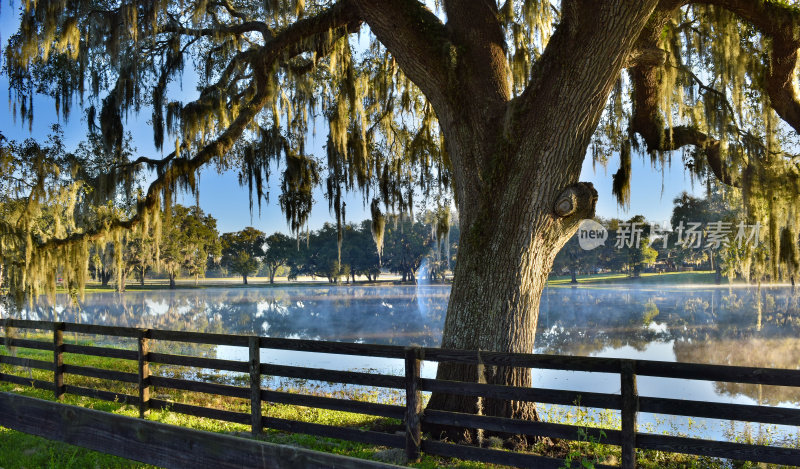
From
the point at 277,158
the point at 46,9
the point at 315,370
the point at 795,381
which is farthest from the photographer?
the point at 277,158

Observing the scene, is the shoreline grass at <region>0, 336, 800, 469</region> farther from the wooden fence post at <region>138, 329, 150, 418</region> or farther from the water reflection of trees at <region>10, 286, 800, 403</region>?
the water reflection of trees at <region>10, 286, 800, 403</region>

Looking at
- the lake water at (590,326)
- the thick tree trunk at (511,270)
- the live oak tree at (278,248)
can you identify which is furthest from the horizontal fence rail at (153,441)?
the live oak tree at (278,248)

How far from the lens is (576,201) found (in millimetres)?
6125

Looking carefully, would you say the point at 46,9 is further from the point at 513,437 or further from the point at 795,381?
the point at 795,381

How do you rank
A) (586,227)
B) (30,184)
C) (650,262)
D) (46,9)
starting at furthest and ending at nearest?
(650,262) < (586,227) < (30,184) < (46,9)

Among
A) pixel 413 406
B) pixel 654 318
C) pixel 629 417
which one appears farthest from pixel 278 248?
pixel 629 417

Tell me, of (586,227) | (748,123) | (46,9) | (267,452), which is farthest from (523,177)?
(586,227)

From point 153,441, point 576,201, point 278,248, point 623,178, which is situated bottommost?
point 153,441

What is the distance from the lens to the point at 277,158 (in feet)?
35.3

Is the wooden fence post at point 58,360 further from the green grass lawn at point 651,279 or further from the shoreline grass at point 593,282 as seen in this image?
the green grass lawn at point 651,279

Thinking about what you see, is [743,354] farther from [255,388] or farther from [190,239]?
[190,239]

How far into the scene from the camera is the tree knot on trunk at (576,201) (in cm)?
613

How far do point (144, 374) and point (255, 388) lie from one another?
6.02 feet

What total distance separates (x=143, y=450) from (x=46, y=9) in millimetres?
9428
